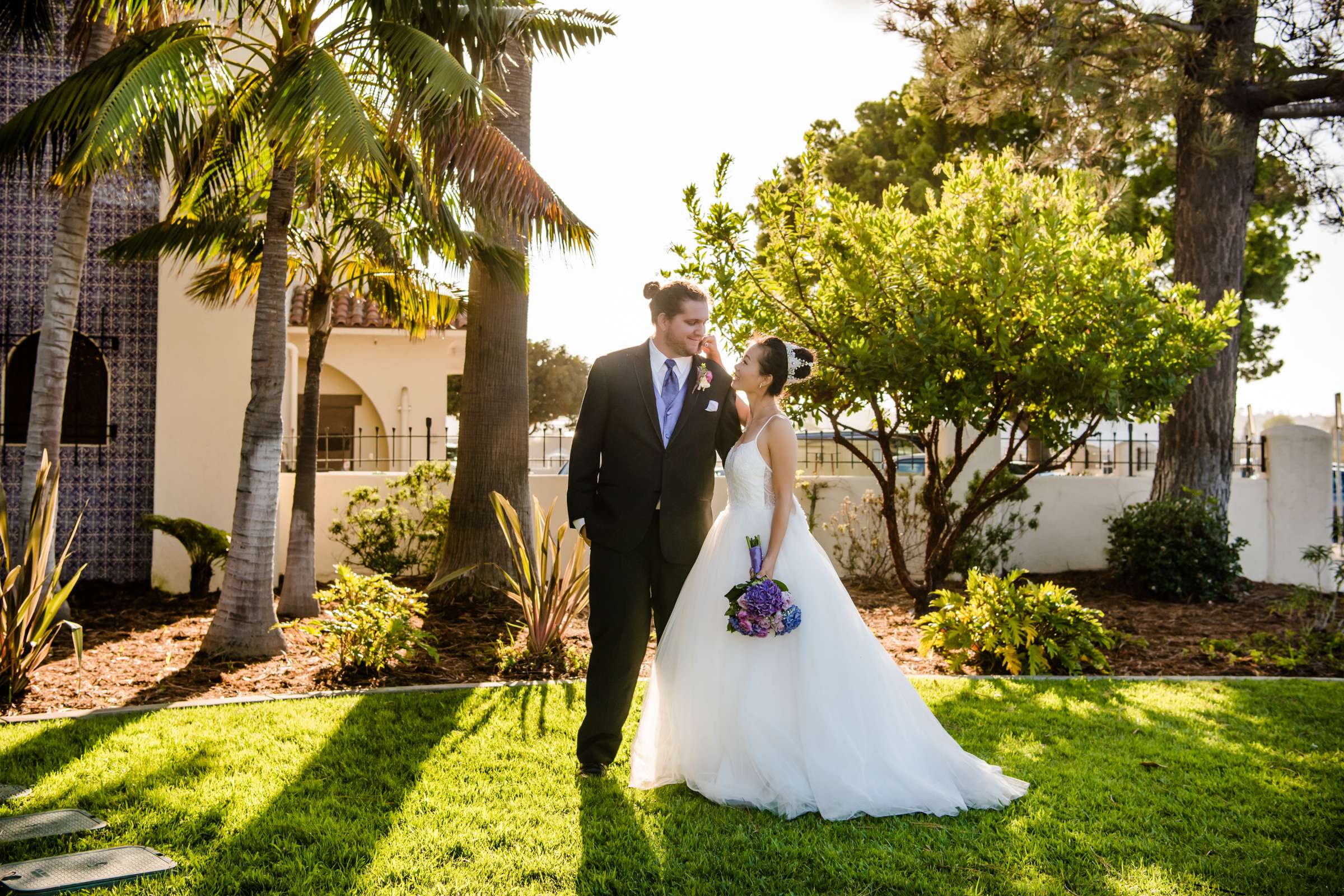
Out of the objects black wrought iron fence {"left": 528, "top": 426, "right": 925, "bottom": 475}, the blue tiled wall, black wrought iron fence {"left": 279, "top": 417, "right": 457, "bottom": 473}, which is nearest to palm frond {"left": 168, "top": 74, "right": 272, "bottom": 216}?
the blue tiled wall

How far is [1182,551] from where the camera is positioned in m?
10.1

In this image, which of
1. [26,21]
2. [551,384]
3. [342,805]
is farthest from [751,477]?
[551,384]

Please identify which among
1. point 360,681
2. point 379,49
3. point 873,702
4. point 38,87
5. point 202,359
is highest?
point 38,87

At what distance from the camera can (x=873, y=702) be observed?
4.31 meters

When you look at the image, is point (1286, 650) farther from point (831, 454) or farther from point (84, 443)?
point (84, 443)

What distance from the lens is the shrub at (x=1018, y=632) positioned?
6.94 metres

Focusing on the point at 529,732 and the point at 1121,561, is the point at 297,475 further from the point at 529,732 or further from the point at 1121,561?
the point at 1121,561

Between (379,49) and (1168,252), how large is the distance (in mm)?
17337

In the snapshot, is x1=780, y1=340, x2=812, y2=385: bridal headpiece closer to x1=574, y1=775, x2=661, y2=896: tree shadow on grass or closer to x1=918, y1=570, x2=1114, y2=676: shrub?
x1=574, y1=775, x2=661, y2=896: tree shadow on grass

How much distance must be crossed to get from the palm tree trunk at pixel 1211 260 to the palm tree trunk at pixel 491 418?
7363mm

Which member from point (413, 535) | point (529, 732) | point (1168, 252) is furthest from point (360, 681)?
point (1168, 252)

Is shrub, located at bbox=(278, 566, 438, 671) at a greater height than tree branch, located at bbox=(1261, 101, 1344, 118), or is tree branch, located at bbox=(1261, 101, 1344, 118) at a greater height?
tree branch, located at bbox=(1261, 101, 1344, 118)

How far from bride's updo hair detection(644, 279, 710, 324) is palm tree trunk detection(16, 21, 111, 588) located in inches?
206

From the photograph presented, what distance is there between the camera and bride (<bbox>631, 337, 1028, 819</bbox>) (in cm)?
415
